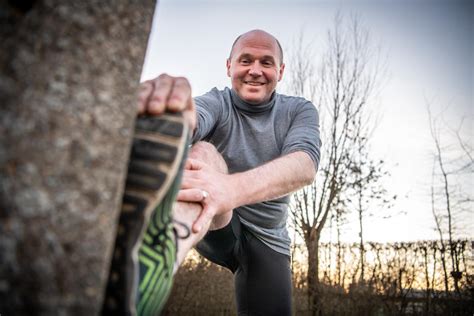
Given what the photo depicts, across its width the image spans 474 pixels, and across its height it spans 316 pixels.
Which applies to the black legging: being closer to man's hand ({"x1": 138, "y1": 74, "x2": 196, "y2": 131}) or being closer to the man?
the man

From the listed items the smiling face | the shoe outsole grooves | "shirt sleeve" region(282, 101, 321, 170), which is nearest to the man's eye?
the smiling face

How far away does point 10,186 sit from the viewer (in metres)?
0.51

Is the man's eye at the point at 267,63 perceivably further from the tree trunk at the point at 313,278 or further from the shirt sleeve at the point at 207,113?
the tree trunk at the point at 313,278

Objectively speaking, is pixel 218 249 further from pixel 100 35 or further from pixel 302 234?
pixel 302 234

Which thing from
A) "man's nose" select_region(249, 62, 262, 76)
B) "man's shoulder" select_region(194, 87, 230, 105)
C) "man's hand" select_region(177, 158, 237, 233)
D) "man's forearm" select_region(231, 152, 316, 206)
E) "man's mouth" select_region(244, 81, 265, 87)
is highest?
"man's nose" select_region(249, 62, 262, 76)

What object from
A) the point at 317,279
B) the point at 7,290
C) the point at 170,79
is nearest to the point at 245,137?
the point at 170,79

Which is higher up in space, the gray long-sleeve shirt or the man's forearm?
the gray long-sleeve shirt

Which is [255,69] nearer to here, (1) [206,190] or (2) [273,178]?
(2) [273,178]

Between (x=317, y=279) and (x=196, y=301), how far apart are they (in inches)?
104

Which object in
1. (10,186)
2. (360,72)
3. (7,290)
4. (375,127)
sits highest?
(360,72)

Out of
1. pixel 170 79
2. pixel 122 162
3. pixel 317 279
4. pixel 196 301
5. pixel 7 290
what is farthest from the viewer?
pixel 317 279

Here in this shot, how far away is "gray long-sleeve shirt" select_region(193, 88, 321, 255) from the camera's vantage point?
8.17 feet

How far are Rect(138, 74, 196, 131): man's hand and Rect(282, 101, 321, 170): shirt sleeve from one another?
41.8 inches

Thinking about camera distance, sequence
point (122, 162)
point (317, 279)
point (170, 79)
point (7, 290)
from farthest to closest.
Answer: point (317, 279) < point (170, 79) < point (122, 162) < point (7, 290)
